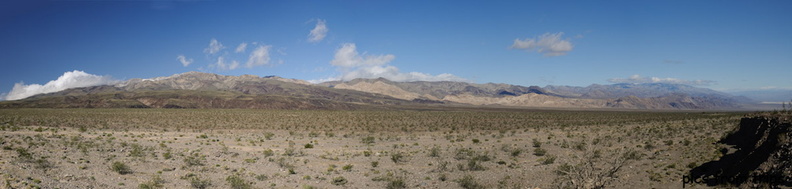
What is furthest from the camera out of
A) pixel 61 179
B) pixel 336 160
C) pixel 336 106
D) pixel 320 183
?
pixel 336 106

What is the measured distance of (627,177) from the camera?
15586mm

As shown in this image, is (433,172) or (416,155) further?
(416,155)

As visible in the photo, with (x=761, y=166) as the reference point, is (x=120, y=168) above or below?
below

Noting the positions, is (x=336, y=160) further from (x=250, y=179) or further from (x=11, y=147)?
(x=11, y=147)

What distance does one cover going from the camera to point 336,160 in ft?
76.9

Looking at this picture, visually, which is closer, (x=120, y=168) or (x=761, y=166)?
(x=761, y=166)

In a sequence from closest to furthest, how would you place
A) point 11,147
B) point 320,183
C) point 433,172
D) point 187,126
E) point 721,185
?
point 721,185 → point 320,183 → point 433,172 → point 11,147 → point 187,126

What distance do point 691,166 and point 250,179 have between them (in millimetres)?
19093

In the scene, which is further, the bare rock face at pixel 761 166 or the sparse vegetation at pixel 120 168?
the sparse vegetation at pixel 120 168

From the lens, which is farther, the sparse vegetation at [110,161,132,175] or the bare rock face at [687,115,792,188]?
the sparse vegetation at [110,161,132,175]

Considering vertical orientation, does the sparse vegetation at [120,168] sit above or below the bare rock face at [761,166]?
below

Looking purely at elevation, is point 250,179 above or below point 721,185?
below

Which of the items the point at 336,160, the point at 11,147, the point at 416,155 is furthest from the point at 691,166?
the point at 11,147

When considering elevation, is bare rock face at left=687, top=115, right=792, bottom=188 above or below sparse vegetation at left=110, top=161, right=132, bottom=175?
above
